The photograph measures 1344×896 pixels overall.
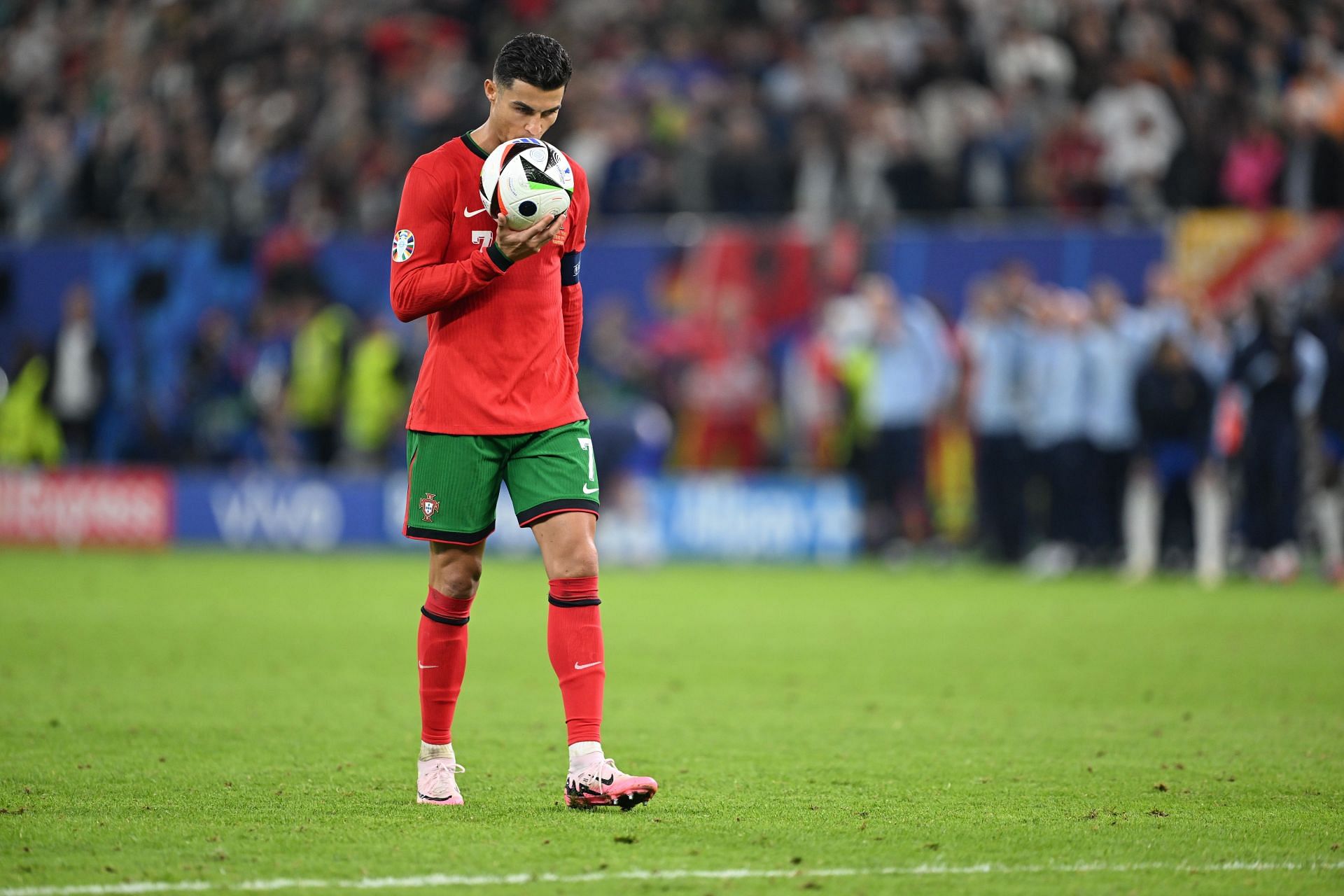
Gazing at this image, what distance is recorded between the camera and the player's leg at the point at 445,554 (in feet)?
18.4

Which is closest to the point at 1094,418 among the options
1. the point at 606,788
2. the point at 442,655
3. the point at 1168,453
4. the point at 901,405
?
the point at 1168,453

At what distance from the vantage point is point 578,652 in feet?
18.2

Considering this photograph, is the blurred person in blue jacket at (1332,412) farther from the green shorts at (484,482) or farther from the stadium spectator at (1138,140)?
the green shorts at (484,482)

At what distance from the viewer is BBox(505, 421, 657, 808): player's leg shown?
5.46m

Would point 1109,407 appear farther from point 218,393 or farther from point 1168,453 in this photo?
point 218,393

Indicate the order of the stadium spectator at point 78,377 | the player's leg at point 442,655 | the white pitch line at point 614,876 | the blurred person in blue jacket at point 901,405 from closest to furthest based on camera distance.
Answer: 1. the white pitch line at point 614,876
2. the player's leg at point 442,655
3. the blurred person in blue jacket at point 901,405
4. the stadium spectator at point 78,377

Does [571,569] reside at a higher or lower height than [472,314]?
lower

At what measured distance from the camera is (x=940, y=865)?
4684 millimetres

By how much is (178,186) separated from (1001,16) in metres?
10.3

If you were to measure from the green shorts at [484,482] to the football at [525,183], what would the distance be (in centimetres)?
73

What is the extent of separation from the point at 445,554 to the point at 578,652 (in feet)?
1.84

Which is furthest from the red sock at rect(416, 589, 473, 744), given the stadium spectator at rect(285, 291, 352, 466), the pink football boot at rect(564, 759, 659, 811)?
the stadium spectator at rect(285, 291, 352, 466)

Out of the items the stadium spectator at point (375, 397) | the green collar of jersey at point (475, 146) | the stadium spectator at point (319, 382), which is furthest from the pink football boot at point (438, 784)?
the stadium spectator at point (319, 382)

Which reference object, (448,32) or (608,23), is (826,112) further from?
(448,32)
